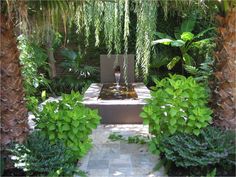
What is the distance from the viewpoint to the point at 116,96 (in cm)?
782

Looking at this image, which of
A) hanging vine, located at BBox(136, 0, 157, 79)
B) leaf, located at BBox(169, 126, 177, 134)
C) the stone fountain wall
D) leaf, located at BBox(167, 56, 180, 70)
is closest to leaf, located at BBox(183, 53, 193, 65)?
leaf, located at BBox(167, 56, 180, 70)

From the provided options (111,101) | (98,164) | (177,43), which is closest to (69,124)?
(98,164)

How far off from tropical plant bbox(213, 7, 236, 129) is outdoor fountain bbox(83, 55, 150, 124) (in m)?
1.33

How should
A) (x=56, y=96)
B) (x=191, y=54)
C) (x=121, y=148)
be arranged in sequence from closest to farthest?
(x=121, y=148) → (x=56, y=96) → (x=191, y=54)

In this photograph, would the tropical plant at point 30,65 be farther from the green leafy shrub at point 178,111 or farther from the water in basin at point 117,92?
the green leafy shrub at point 178,111

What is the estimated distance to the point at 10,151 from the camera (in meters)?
4.18

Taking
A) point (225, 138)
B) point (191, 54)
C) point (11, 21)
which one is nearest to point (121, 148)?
point (225, 138)

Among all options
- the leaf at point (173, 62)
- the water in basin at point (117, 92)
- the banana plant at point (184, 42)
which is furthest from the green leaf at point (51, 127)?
the leaf at point (173, 62)

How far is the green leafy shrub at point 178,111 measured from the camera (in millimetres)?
4500

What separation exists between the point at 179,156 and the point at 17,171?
1.94 meters

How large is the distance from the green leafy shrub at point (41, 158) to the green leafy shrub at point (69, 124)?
151 millimetres

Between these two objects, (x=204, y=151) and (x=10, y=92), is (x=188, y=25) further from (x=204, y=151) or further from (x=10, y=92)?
(x=10, y=92)

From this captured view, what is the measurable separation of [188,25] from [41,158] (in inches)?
303

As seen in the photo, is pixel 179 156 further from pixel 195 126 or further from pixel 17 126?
pixel 17 126
